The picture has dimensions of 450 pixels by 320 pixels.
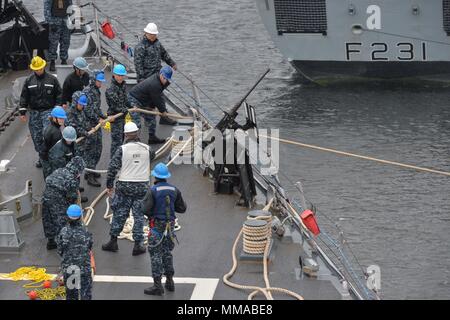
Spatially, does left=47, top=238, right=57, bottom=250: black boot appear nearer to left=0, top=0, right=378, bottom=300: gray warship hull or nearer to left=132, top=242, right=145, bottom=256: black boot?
left=0, top=0, right=378, bottom=300: gray warship hull

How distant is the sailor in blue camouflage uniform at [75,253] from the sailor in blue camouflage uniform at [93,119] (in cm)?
397

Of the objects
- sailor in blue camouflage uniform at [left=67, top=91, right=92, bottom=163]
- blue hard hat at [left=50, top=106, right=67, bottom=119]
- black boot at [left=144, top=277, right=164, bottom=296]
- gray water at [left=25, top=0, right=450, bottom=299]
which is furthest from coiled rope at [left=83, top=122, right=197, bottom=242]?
gray water at [left=25, top=0, right=450, bottom=299]

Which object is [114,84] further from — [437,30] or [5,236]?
[437,30]

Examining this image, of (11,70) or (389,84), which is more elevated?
(11,70)

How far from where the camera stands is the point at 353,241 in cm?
1814

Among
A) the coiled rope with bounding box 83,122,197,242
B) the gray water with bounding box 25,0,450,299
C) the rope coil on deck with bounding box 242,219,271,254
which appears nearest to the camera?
the rope coil on deck with bounding box 242,219,271,254

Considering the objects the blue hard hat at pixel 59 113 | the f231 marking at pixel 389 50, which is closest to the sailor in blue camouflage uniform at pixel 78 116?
the blue hard hat at pixel 59 113

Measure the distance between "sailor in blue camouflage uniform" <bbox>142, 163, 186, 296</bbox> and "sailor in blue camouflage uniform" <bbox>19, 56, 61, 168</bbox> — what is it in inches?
163

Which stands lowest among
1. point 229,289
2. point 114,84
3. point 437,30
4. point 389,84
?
point 389,84

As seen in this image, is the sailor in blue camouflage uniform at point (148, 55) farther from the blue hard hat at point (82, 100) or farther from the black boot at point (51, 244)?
the black boot at point (51, 244)

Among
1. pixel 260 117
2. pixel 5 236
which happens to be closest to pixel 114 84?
pixel 5 236

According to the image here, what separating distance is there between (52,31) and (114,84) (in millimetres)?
5610

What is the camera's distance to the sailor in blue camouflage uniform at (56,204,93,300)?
11.5 metres

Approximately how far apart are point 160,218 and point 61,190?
1.75 m
